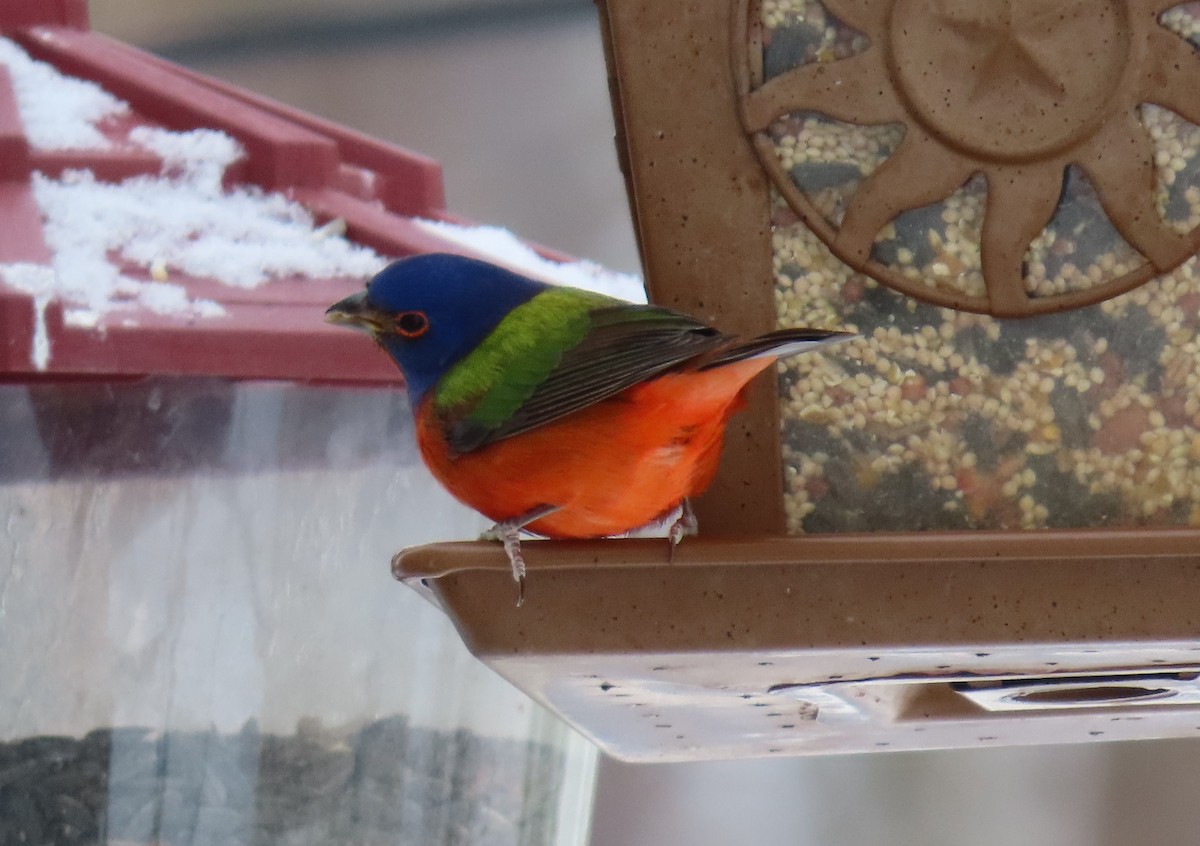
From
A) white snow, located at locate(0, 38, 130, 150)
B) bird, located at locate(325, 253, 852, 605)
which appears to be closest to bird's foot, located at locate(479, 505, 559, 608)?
bird, located at locate(325, 253, 852, 605)

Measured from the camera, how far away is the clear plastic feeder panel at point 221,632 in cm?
236

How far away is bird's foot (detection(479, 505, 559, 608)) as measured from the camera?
2033mm

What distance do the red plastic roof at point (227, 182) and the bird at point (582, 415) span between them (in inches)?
4.2

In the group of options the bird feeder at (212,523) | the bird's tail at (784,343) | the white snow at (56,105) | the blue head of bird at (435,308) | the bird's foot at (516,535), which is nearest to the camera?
the bird's tail at (784,343)

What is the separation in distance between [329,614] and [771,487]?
730 millimetres

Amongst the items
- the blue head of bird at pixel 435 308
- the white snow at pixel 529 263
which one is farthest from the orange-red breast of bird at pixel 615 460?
the white snow at pixel 529 263

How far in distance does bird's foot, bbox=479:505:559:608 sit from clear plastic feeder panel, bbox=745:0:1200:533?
330mm

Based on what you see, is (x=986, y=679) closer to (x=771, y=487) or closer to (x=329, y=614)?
(x=771, y=487)

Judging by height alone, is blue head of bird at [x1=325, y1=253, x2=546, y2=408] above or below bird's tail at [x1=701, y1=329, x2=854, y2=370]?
above

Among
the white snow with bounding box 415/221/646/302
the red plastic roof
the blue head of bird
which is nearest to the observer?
the red plastic roof

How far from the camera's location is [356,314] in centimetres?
239

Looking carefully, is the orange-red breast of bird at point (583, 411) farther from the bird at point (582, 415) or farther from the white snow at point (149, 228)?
the white snow at point (149, 228)

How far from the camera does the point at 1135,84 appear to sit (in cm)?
218

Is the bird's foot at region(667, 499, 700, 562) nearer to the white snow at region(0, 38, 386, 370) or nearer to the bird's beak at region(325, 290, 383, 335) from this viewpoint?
the bird's beak at region(325, 290, 383, 335)
